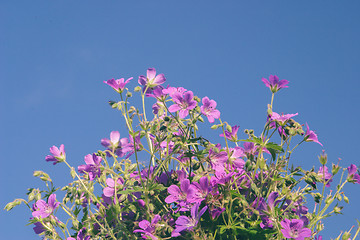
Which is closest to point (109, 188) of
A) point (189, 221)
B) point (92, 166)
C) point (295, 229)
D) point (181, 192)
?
point (92, 166)

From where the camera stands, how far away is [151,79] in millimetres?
2422

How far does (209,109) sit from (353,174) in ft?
2.95

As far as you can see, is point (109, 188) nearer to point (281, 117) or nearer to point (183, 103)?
point (183, 103)

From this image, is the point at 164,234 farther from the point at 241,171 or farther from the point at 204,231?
the point at 241,171

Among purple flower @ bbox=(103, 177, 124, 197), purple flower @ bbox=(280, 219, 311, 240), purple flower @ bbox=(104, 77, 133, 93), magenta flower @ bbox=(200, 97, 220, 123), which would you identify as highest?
purple flower @ bbox=(104, 77, 133, 93)

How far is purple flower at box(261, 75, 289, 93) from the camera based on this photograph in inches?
91.9

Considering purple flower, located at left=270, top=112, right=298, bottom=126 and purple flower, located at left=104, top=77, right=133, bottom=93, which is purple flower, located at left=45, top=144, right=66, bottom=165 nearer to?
purple flower, located at left=104, top=77, right=133, bottom=93

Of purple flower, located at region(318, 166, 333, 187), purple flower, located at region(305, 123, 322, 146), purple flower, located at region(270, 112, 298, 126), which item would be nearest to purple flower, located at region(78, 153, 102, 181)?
purple flower, located at region(270, 112, 298, 126)

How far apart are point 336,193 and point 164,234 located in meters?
1.00

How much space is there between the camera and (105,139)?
2451 millimetres

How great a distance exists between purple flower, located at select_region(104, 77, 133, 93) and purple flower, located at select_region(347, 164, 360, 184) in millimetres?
1310

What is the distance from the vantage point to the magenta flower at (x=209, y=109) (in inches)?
87.3

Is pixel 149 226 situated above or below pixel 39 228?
below

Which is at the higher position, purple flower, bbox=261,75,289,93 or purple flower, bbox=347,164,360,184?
purple flower, bbox=261,75,289,93
